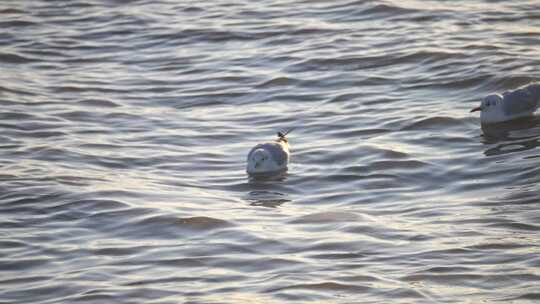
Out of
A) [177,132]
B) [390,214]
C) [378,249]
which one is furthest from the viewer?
[177,132]

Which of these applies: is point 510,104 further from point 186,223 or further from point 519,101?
point 186,223

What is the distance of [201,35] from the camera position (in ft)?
57.8

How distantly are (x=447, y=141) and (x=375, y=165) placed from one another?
113 cm

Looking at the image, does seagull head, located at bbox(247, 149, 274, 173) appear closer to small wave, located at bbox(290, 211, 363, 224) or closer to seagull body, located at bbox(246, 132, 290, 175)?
seagull body, located at bbox(246, 132, 290, 175)

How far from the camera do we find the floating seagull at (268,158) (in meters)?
11.2

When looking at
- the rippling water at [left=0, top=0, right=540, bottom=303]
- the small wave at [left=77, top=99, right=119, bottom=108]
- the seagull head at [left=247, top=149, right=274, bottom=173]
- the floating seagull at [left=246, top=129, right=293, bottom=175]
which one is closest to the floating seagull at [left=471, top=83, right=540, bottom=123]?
the rippling water at [left=0, top=0, right=540, bottom=303]

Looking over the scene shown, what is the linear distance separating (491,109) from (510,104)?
38 centimetres

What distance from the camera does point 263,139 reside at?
12.7m

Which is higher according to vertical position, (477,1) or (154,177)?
(477,1)

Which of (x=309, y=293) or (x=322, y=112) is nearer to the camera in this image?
(x=309, y=293)

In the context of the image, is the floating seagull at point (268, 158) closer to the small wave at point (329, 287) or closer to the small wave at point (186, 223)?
the small wave at point (186, 223)

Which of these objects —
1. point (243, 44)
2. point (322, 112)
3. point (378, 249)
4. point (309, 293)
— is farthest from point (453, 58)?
point (309, 293)

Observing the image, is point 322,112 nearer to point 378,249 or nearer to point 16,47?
point 378,249

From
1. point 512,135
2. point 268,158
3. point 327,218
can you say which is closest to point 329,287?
point 327,218
